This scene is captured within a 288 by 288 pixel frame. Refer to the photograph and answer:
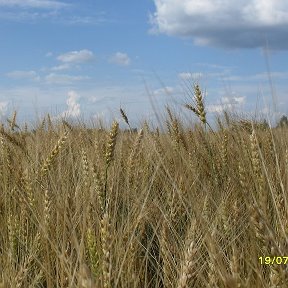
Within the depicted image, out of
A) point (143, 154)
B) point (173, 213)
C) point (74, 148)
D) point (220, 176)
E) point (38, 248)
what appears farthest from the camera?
point (74, 148)

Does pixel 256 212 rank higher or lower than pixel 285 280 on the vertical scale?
higher

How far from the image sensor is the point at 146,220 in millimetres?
2010

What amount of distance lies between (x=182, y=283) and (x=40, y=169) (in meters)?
1.34

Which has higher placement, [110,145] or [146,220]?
[110,145]

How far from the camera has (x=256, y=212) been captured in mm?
991

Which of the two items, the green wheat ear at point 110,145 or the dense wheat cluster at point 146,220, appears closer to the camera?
the dense wheat cluster at point 146,220

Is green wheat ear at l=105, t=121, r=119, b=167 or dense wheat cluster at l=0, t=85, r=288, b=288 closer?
dense wheat cluster at l=0, t=85, r=288, b=288

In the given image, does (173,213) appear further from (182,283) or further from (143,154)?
(143,154)

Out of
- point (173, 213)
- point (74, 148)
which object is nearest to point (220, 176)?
point (173, 213)

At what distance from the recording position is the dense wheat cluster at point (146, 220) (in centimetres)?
121

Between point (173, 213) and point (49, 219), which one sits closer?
point (49, 219)

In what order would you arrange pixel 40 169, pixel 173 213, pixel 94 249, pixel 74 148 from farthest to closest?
1. pixel 74 148
2. pixel 40 169
3. pixel 173 213
4. pixel 94 249

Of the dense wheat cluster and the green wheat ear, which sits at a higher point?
the green wheat ear

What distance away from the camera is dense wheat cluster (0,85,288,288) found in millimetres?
1210
